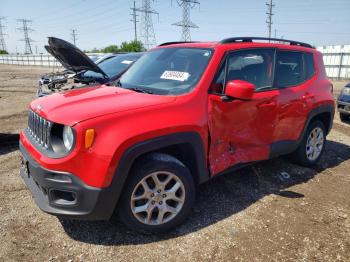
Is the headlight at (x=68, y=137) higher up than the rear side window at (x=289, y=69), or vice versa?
the rear side window at (x=289, y=69)

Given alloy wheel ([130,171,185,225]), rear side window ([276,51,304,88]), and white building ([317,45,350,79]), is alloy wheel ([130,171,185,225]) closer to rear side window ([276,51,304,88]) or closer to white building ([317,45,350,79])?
rear side window ([276,51,304,88])

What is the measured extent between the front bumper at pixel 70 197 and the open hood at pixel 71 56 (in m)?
2.90

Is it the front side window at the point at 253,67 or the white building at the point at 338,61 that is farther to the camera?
the white building at the point at 338,61

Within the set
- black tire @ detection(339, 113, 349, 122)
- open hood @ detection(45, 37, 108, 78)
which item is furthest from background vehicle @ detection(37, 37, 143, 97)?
black tire @ detection(339, 113, 349, 122)

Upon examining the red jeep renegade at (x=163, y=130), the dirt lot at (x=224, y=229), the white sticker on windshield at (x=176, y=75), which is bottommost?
the dirt lot at (x=224, y=229)

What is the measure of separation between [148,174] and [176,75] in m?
1.22

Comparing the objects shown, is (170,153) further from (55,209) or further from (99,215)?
(55,209)

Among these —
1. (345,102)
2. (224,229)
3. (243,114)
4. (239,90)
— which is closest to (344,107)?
(345,102)

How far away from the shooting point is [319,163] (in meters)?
5.18

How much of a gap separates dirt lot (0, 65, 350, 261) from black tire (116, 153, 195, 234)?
0.12 metres

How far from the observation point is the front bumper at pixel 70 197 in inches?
101

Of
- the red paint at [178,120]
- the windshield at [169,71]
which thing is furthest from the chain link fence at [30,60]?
the red paint at [178,120]

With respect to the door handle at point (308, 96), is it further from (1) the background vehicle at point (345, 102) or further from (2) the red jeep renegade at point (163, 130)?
(1) the background vehicle at point (345, 102)

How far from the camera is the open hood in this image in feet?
16.9
